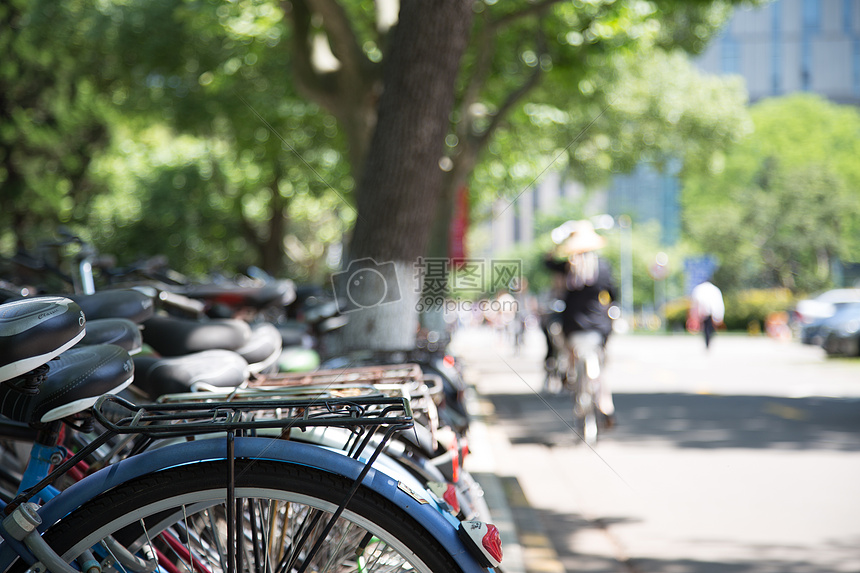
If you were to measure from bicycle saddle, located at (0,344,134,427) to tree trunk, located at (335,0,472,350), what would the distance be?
3.30 meters

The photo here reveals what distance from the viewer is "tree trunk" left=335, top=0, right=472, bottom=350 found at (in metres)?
5.29

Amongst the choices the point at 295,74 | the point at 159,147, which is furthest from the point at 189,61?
the point at 295,74

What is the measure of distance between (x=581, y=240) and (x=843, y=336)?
13.1m

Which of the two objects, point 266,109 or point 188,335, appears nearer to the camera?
point 188,335

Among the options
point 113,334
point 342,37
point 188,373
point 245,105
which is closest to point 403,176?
point 342,37

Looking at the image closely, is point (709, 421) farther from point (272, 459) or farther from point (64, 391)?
point (64, 391)

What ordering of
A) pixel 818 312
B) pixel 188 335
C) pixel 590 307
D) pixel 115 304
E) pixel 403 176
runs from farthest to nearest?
pixel 818 312 → pixel 590 307 → pixel 403 176 → pixel 188 335 → pixel 115 304

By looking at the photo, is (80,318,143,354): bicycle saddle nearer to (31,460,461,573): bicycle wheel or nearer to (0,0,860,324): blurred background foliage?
(31,460,461,573): bicycle wheel

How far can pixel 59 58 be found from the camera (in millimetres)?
14617

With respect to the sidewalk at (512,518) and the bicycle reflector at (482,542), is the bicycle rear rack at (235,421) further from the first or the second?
the sidewalk at (512,518)

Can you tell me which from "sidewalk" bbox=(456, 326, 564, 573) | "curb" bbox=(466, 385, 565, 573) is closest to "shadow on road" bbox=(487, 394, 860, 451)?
"sidewalk" bbox=(456, 326, 564, 573)

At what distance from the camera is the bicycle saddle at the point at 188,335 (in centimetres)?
298

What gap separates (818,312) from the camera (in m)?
23.3

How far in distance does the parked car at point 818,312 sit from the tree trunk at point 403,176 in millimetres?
16228
